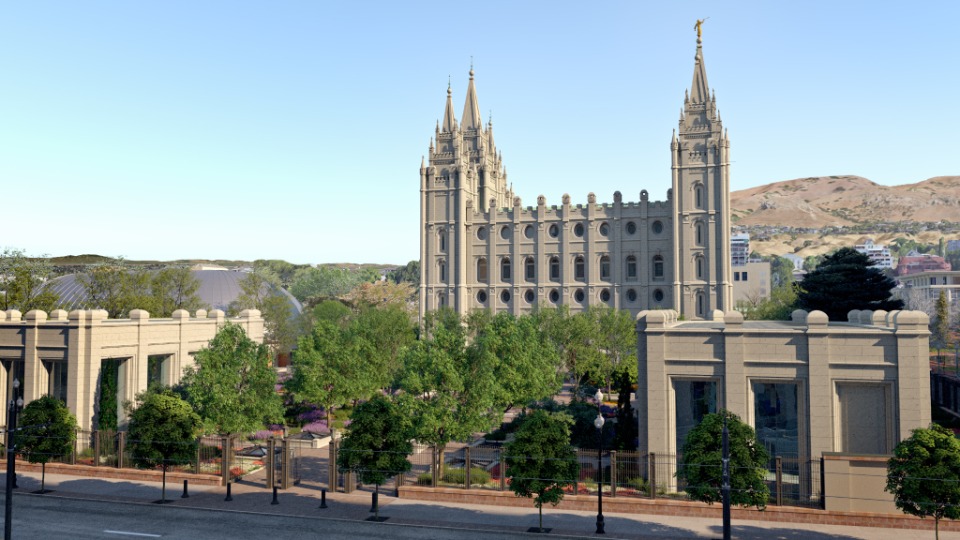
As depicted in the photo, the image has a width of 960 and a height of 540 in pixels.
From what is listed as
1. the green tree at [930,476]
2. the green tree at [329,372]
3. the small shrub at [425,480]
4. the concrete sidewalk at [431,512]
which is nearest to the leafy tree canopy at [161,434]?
the concrete sidewalk at [431,512]

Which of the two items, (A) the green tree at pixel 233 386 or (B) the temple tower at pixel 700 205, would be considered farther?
(B) the temple tower at pixel 700 205

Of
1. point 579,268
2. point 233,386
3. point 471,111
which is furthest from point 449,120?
point 233,386

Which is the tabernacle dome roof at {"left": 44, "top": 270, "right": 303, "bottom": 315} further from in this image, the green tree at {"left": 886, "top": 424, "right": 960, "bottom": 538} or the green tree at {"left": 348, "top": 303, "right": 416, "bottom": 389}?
the green tree at {"left": 886, "top": 424, "right": 960, "bottom": 538}

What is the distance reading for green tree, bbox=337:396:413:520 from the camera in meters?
25.4

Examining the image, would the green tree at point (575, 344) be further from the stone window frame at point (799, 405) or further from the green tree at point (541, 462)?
the green tree at point (541, 462)

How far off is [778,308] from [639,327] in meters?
52.8

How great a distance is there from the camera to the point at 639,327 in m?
27.9

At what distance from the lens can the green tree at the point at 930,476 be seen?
64.6ft

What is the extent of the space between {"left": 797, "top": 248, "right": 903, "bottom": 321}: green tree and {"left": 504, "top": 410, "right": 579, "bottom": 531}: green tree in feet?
127

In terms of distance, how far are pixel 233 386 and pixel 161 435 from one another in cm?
564

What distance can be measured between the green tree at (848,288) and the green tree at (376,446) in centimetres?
4131

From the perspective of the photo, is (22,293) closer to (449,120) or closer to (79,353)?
(79,353)

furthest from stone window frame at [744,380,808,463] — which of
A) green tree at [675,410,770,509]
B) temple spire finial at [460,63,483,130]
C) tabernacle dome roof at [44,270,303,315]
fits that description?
temple spire finial at [460,63,483,130]

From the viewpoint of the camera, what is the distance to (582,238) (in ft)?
279
